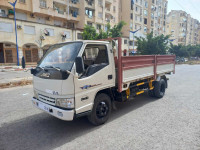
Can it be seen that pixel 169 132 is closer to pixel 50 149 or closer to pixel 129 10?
pixel 50 149

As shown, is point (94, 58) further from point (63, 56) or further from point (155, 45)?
point (155, 45)

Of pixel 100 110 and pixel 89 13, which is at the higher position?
pixel 89 13

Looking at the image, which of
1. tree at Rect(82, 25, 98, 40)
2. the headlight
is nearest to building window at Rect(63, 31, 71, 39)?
tree at Rect(82, 25, 98, 40)

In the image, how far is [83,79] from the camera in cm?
329

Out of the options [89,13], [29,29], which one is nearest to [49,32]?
[29,29]

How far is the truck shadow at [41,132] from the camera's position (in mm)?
3047

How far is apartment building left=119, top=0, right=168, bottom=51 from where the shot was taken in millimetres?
42206

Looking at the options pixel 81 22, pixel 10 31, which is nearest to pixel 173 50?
pixel 81 22

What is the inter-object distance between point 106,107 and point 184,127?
2.10m

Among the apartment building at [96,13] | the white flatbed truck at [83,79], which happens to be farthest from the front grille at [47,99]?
the apartment building at [96,13]

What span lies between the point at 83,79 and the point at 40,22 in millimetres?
28081

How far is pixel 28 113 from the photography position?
15.6 feet

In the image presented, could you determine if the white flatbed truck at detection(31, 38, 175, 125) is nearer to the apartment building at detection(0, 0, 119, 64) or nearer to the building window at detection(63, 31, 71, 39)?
the apartment building at detection(0, 0, 119, 64)

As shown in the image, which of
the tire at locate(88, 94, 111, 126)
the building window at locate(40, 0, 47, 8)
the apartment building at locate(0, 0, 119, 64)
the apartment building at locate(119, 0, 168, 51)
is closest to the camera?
the tire at locate(88, 94, 111, 126)
